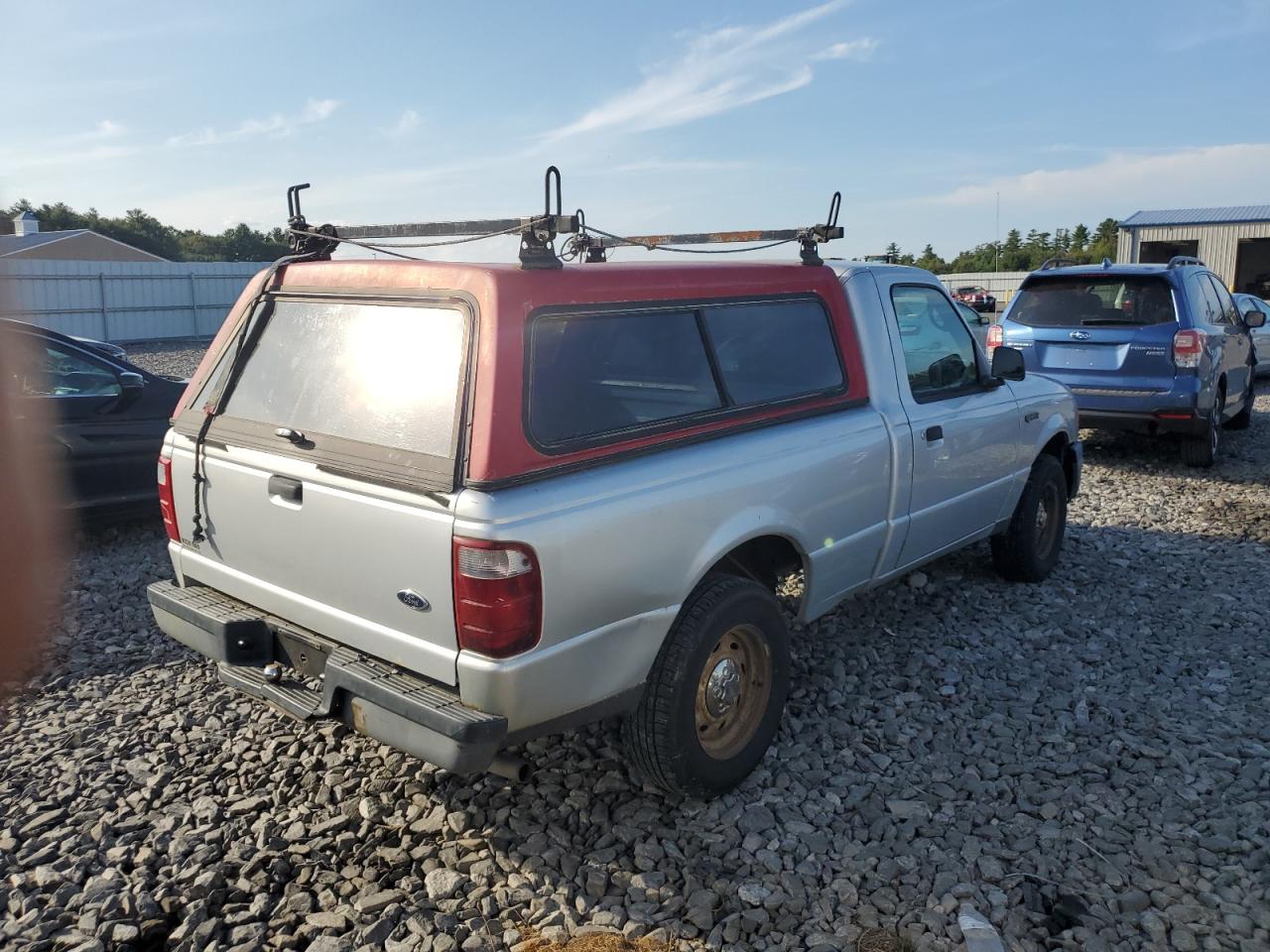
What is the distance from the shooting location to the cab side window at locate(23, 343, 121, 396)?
6691mm

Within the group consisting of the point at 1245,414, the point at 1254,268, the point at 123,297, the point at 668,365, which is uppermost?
the point at 1254,268

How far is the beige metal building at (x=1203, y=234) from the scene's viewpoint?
117 ft

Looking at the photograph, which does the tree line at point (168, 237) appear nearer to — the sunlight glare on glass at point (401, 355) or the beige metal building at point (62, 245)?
the beige metal building at point (62, 245)

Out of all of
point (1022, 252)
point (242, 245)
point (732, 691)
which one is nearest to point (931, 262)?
point (1022, 252)

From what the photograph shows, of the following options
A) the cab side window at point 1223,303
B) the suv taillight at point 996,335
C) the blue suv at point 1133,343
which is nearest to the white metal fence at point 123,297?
the suv taillight at point 996,335

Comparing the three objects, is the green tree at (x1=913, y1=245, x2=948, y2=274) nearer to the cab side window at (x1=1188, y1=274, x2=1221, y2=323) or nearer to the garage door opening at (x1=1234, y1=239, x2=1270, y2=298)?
the garage door opening at (x1=1234, y1=239, x2=1270, y2=298)

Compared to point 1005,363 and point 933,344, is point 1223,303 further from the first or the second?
point 933,344

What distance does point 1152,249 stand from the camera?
37.2m

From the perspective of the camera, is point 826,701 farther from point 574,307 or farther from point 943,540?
point 574,307

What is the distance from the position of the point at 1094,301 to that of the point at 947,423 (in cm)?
504

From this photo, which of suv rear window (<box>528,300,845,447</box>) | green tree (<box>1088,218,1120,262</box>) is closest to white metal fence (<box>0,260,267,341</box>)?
suv rear window (<box>528,300,845,447</box>)

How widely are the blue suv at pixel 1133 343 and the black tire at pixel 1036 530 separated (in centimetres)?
305

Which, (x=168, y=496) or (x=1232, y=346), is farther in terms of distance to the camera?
(x=1232, y=346)

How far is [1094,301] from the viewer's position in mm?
8891
